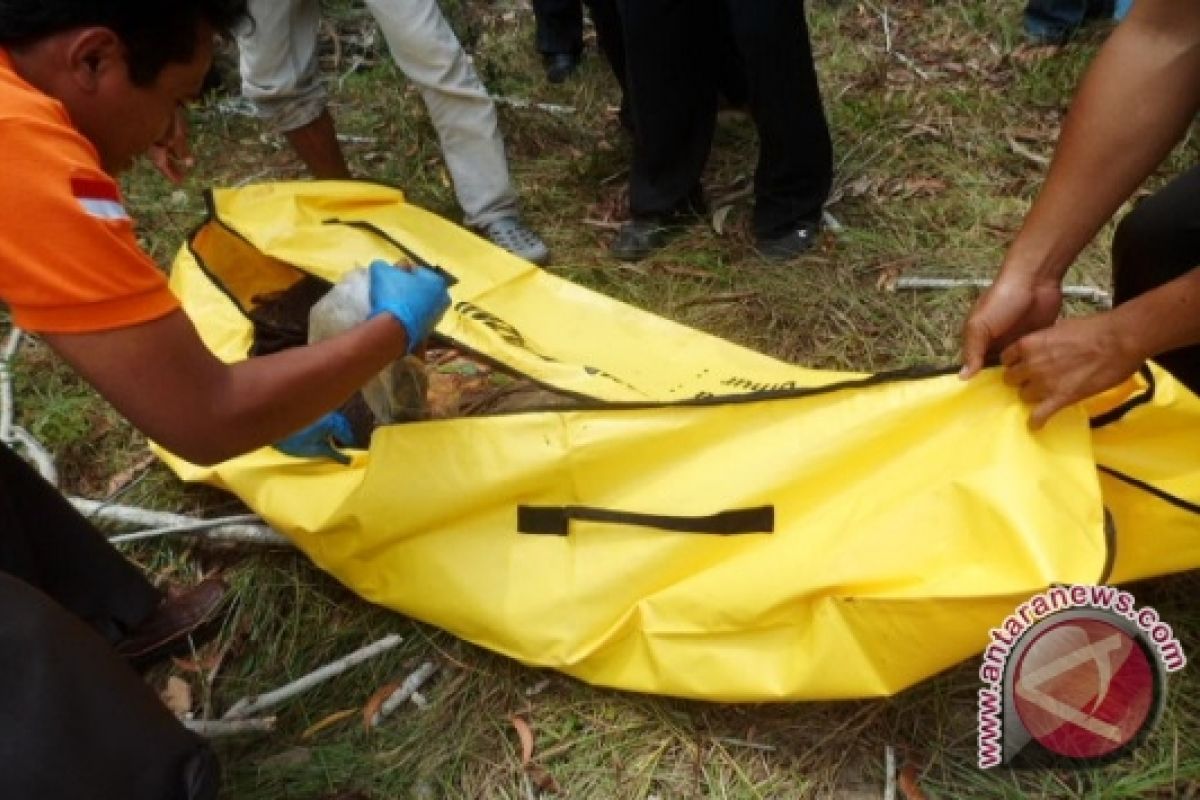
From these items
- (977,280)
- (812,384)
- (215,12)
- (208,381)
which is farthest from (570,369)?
(977,280)

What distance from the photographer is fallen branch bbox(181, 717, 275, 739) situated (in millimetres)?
1600

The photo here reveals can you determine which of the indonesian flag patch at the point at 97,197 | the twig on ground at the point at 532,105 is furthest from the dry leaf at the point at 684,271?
the indonesian flag patch at the point at 97,197

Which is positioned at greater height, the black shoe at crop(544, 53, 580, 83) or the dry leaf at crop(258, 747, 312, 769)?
the black shoe at crop(544, 53, 580, 83)

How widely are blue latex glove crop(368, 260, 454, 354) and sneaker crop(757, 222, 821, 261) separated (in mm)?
1258

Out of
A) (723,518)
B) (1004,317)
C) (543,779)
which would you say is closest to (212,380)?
(723,518)

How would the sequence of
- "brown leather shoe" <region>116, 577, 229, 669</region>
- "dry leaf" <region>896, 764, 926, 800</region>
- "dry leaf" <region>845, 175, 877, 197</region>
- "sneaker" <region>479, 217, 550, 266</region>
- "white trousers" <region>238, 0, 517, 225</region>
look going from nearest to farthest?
1. "dry leaf" <region>896, 764, 926, 800</region>
2. "brown leather shoe" <region>116, 577, 229, 669</region>
3. "white trousers" <region>238, 0, 517, 225</region>
4. "sneaker" <region>479, 217, 550, 266</region>
5. "dry leaf" <region>845, 175, 877, 197</region>

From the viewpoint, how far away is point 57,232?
3.33 feet

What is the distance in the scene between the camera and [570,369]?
1.67 meters

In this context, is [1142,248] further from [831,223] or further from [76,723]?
[76,723]

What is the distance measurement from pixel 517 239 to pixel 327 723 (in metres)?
1.47

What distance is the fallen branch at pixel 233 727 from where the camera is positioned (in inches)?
63.0

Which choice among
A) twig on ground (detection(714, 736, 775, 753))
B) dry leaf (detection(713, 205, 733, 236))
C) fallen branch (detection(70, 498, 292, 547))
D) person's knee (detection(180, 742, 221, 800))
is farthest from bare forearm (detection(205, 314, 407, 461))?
dry leaf (detection(713, 205, 733, 236))

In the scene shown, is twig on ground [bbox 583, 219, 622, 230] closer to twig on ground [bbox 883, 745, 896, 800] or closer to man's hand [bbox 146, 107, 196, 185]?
man's hand [bbox 146, 107, 196, 185]

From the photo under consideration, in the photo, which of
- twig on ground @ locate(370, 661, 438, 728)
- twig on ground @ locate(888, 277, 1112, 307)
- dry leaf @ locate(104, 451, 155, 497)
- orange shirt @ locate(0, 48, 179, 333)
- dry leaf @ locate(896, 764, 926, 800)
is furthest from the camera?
twig on ground @ locate(888, 277, 1112, 307)
